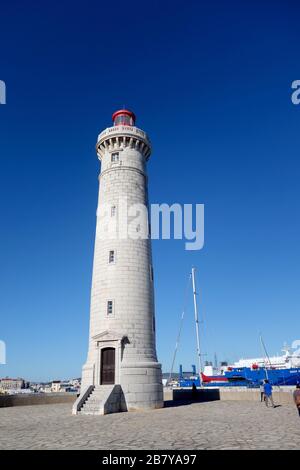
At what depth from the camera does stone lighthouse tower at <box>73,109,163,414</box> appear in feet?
64.8

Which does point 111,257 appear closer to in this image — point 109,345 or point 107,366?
point 109,345

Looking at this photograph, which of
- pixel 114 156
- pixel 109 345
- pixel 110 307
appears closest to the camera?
pixel 109 345

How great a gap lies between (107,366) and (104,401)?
9.59 feet

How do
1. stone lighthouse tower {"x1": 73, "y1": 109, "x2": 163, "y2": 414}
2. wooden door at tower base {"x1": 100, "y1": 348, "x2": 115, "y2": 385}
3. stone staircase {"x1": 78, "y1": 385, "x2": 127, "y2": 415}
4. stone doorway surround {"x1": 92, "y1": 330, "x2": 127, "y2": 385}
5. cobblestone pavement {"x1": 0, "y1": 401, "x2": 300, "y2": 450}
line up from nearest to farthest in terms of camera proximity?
cobblestone pavement {"x1": 0, "y1": 401, "x2": 300, "y2": 450}
stone staircase {"x1": 78, "y1": 385, "x2": 127, "y2": 415}
stone lighthouse tower {"x1": 73, "y1": 109, "x2": 163, "y2": 414}
stone doorway surround {"x1": 92, "y1": 330, "x2": 127, "y2": 385}
wooden door at tower base {"x1": 100, "y1": 348, "x2": 115, "y2": 385}

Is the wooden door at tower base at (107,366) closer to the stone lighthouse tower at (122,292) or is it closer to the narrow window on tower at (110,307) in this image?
the stone lighthouse tower at (122,292)

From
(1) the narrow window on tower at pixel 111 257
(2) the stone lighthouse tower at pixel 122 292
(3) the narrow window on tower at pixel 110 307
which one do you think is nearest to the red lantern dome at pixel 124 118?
(2) the stone lighthouse tower at pixel 122 292

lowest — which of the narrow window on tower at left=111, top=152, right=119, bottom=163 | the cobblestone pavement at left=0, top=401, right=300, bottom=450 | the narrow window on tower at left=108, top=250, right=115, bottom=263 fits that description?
the cobblestone pavement at left=0, top=401, right=300, bottom=450

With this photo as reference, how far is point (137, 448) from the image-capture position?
9.05 meters

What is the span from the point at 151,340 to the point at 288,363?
64.1 m

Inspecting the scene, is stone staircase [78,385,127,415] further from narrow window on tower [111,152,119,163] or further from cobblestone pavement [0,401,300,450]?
narrow window on tower [111,152,119,163]

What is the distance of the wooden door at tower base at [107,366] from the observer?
2023cm

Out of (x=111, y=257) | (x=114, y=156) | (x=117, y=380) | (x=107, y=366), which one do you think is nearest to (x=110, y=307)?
(x=111, y=257)

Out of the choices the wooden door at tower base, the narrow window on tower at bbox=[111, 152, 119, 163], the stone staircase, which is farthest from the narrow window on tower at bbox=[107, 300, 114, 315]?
the narrow window on tower at bbox=[111, 152, 119, 163]

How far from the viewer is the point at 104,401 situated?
17.7m
